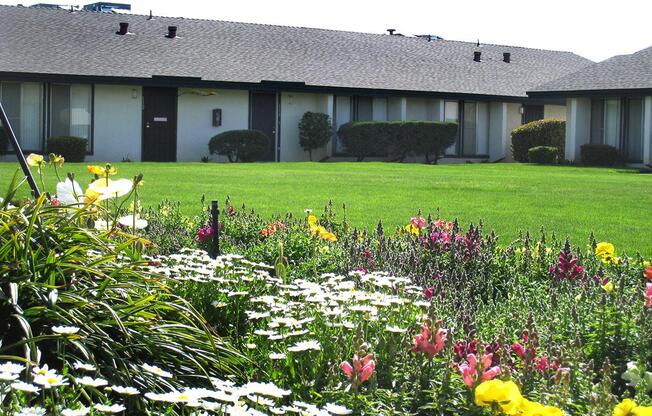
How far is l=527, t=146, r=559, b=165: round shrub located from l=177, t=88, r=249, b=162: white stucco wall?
34.7 ft

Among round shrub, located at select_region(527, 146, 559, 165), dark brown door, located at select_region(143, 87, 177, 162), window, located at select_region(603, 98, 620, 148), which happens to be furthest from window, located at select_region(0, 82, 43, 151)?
window, located at select_region(603, 98, 620, 148)

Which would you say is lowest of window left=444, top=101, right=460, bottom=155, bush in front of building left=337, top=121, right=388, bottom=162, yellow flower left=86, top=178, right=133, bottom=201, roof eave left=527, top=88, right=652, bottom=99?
yellow flower left=86, top=178, right=133, bottom=201

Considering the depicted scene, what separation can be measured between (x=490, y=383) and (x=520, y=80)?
44.5 m

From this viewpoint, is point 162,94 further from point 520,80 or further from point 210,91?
point 520,80

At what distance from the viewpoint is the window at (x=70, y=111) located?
35750 mm

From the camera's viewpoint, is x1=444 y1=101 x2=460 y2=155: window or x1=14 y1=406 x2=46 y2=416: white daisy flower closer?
x1=14 y1=406 x2=46 y2=416: white daisy flower

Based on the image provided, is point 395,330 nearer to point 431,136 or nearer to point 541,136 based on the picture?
point 431,136

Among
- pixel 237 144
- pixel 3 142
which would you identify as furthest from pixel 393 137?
pixel 3 142

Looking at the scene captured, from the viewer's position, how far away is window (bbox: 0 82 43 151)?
35.1 meters

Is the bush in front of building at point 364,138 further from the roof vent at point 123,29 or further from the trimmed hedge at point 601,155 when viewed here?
the roof vent at point 123,29

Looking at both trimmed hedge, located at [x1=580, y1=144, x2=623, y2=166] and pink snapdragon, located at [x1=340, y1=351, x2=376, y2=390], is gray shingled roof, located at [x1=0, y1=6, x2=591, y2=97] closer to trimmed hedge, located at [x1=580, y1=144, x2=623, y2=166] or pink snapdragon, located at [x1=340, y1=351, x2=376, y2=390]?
trimmed hedge, located at [x1=580, y1=144, x2=623, y2=166]

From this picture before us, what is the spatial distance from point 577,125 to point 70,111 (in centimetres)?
1799

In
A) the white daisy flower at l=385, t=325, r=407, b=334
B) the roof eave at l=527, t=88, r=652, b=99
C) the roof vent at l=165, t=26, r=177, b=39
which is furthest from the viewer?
the roof vent at l=165, t=26, r=177, b=39

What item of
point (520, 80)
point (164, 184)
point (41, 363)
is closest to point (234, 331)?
point (41, 363)
